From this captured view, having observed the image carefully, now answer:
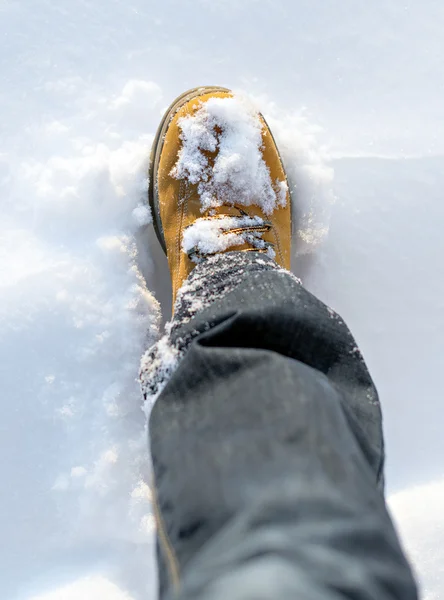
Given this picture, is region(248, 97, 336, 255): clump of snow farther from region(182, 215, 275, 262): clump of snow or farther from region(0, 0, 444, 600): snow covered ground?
region(182, 215, 275, 262): clump of snow

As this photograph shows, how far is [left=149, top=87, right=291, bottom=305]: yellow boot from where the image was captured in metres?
0.88

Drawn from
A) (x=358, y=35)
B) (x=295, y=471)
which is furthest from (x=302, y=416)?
(x=358, y=35)

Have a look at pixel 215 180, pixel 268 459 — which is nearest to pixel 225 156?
pixel 215 180

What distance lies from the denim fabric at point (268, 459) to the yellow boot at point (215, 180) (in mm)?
256

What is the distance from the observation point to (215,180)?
0.90 metres

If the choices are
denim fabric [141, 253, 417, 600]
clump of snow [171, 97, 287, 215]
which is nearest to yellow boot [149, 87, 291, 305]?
clump of snow [171, 97, 287, 215]

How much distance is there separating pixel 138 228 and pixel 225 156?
7.5 inches

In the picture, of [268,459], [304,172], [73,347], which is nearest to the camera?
[268,459]

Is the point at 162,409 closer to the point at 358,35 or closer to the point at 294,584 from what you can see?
the point at 294,584

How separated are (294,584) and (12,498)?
62 cm

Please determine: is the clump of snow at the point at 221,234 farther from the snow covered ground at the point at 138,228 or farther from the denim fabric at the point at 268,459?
the denim fabric at the point at 268,459

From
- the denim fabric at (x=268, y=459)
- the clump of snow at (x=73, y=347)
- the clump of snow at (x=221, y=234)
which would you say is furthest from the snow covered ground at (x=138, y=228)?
the denim fabric at (x=268, y=459)

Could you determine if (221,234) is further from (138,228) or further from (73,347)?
(73,347)

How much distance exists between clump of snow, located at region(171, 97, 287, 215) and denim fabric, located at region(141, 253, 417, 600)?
30 cm
